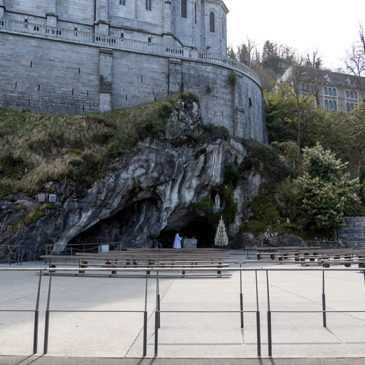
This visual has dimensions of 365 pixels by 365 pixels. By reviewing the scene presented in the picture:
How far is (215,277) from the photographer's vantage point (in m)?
11.0

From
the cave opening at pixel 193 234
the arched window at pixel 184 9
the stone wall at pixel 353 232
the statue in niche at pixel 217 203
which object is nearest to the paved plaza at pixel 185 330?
the statue in niche at pixel 217 203

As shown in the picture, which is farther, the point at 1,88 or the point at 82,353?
the point at 1,88

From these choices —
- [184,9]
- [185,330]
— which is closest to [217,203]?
[185,330]

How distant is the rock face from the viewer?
1825 centimetres

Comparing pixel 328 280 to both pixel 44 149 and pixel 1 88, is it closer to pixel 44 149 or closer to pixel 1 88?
pixel 44 149

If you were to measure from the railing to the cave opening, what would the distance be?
14.3 metres

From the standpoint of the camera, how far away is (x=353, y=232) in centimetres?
2639

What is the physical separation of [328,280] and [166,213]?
14320mm

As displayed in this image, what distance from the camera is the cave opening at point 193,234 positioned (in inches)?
1155

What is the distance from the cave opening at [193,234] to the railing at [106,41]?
1425cm

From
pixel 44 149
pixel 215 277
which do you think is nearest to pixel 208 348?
pixel 215 277

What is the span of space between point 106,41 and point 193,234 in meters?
17.4

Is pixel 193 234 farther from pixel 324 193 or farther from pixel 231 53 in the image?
pixel 231 53

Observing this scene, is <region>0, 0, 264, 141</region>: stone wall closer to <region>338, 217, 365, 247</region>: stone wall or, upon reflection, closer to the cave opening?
the cave opening
